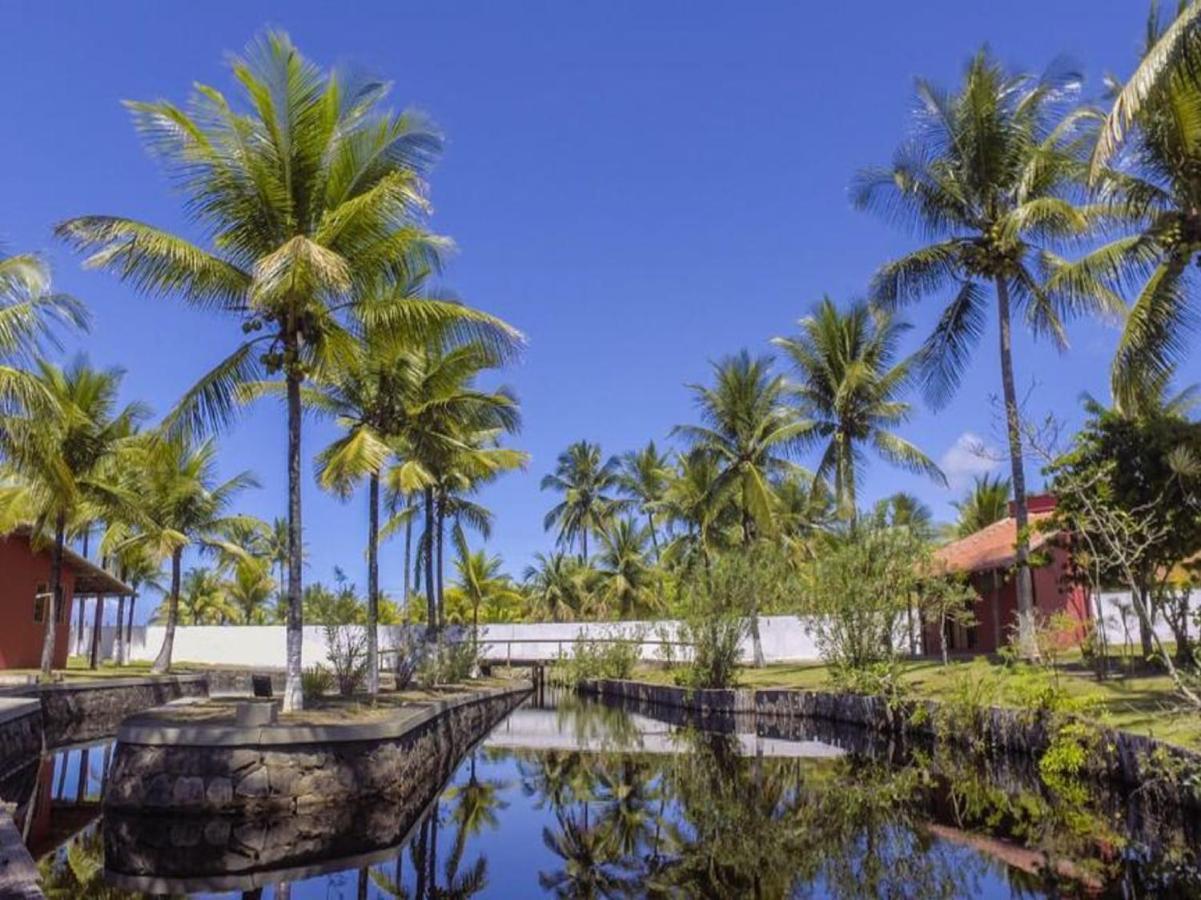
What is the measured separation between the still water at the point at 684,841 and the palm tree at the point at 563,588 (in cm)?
3224

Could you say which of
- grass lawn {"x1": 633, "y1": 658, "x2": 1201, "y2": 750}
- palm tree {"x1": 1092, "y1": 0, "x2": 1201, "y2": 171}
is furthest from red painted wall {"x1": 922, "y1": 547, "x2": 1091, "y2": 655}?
palm tree {"x1": 1092, "y1": 0, "x2": 1201, "y2": 171}

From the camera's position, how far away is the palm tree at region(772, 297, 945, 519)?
26281 millimetres

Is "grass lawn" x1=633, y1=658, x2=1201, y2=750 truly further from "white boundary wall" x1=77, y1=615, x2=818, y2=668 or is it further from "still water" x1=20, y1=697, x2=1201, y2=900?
"white boundary wall" x1=77, y1=615, x2=818, y2=668

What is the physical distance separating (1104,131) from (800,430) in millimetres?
17247

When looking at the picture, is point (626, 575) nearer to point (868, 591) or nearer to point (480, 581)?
point (480, 581)

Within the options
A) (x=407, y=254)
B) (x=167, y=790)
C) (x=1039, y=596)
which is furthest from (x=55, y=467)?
(x=1039, y=596)

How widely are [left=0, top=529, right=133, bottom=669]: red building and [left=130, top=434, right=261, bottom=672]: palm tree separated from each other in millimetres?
2118

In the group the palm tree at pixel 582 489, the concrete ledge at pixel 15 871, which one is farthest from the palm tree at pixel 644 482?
the concrete ledge at pixel 15 871

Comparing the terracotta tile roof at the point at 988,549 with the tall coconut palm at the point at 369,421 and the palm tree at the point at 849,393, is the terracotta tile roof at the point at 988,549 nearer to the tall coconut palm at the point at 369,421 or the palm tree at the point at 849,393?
the palm tree at the point at 849,393

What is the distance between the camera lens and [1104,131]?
373 inches

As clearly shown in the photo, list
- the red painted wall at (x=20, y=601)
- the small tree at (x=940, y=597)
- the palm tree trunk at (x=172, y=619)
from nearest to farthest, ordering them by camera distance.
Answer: the small tree at (x=940, y=597)
the red painted wall at (x=20, y=601)
the palm tree trunk at (x=172, y=619)

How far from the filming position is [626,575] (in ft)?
144

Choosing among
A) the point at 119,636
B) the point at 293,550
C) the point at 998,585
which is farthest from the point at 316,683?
the point at 119,636

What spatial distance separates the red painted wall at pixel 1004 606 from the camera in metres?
21.8
